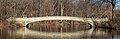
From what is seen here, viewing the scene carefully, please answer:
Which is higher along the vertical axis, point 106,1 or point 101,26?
point 106,1

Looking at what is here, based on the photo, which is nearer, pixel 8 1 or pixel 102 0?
pixel 102 0

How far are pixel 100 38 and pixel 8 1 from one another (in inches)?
1066

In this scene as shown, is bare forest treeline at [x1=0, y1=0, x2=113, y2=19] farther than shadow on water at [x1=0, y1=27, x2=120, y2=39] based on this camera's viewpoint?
Yes

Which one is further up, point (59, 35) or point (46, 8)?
point (46, 8)

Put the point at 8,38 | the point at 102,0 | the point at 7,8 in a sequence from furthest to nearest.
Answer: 1. the point at 7,8
2. the point at 102,0
3. the point at 8,38

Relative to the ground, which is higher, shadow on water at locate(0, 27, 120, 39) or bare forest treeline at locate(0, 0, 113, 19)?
bare forest treeline at locate(0, 0, 113, 19)

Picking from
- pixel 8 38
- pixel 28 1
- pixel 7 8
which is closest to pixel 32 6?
pixel 28 1

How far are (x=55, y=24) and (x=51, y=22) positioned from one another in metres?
1.29

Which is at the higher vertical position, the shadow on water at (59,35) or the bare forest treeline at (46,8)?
the bare forest treeline at (46,8)

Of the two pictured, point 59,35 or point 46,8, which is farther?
point 46,8

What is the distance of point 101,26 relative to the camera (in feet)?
144

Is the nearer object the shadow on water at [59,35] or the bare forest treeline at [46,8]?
the shadow on water at [59,35]

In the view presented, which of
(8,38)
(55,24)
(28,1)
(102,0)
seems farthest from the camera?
(28,1)

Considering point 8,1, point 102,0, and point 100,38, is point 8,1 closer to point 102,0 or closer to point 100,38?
point 102,0
